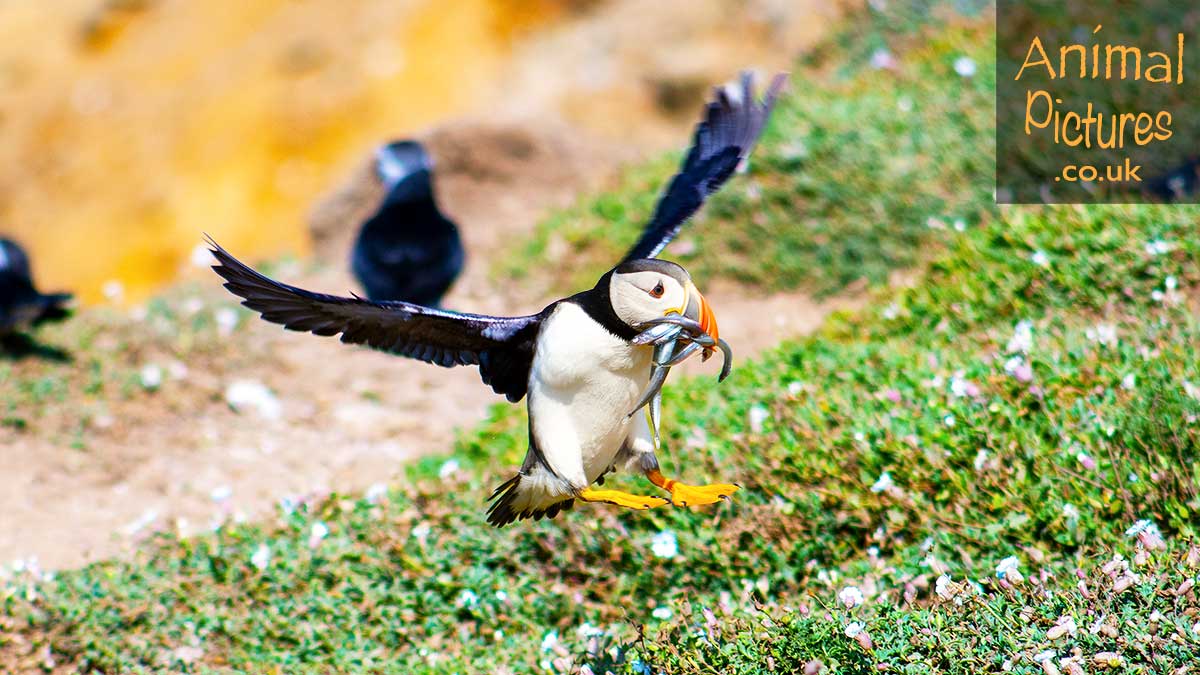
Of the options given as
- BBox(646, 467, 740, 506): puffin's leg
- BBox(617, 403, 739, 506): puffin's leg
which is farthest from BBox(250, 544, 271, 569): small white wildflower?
BBox(646, 467, 740, 506): puffin's leg

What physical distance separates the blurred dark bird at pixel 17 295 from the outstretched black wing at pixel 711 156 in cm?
498

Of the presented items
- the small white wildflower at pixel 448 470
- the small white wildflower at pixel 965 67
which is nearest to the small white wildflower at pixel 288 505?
the small white wildflower at pixel 448 470

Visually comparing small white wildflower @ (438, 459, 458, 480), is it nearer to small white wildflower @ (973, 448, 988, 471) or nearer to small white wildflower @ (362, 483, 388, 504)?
small white wildflower @ (362, 483, 388, 504)

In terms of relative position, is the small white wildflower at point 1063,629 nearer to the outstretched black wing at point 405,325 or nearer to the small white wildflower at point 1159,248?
the outstretched black wing at point 405,325

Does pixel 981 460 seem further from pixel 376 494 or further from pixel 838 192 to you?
pixel 838 192

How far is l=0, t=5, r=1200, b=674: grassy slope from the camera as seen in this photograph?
3.45 m

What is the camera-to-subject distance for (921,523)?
4086 mm

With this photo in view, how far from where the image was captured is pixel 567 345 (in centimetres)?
315

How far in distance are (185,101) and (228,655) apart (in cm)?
729

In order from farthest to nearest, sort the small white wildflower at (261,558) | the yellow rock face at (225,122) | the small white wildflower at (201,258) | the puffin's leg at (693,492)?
1. the yellow rock face at (225,122)
2. the small white wildflower at (201,258)
3. the small white wildflower at (261,558)
4. the puffin's leg at (693,492)

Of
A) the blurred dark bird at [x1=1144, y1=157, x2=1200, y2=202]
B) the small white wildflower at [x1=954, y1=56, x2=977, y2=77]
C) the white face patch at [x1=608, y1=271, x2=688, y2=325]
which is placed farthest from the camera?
the small white wildflower at [x1=954, y1=56, x2=977, y2=77]

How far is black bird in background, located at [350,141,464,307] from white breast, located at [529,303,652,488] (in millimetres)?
4131

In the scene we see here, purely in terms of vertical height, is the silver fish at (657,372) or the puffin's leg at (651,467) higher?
the silver fish at (657,372)

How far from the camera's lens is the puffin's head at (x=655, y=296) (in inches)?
117
